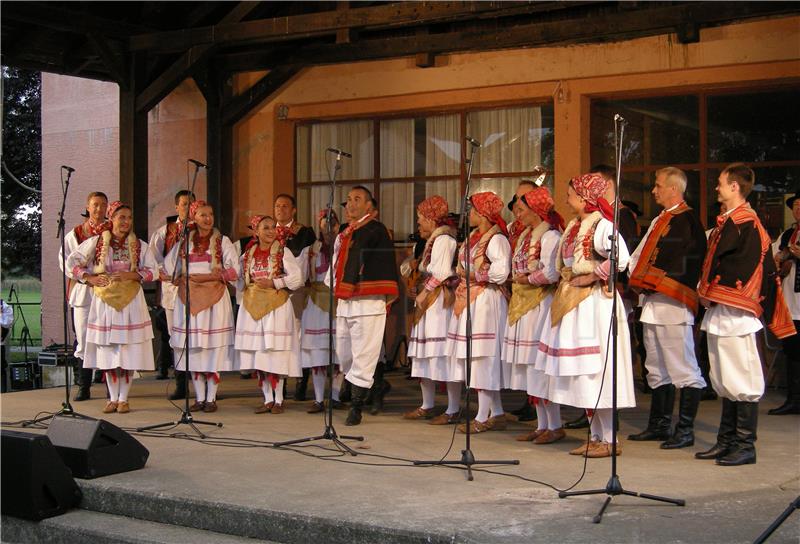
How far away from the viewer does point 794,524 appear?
4.68 metres

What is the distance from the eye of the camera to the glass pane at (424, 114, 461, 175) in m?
11.6

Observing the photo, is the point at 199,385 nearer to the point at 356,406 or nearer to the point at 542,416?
the point at 356,406

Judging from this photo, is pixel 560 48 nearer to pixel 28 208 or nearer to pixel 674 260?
pixel 674 260

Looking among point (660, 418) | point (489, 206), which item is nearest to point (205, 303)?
point (489, 206)

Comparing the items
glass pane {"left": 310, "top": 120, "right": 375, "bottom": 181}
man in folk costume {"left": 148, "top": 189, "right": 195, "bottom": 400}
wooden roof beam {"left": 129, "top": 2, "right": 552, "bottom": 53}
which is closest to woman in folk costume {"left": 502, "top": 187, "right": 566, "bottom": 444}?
wooden roof beam {"left": 129, "top": 2, "right": 552, "bottom": 53}

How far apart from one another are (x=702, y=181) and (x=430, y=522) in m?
6.57

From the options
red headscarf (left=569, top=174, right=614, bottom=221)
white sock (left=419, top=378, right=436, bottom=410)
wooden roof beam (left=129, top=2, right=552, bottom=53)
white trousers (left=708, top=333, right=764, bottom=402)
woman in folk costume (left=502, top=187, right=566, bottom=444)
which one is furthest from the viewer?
wooden roof beam (left=129, top=2, right=552, bottom=53)

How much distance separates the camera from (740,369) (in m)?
6.00

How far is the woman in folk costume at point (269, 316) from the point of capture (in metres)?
8.41

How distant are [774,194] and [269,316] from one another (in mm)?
5095

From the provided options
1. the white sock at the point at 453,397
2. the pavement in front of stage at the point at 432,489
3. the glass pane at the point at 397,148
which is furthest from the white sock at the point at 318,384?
the glass pane at the point at 397,148

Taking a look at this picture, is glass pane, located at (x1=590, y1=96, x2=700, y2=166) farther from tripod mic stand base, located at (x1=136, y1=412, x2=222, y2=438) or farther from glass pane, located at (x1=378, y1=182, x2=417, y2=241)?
tripod mic stand base, located at (x1=136, y1=412, x2=222, y2=438)

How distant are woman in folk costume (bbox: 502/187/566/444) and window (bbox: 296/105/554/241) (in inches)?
158

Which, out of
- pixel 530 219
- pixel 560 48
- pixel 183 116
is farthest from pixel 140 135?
pixel 530 219
